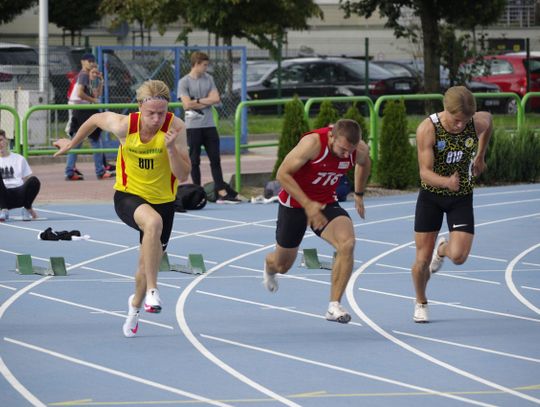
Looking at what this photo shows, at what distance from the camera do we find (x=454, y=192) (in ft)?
33.5

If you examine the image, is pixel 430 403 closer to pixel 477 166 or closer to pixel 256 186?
pixel 477 166

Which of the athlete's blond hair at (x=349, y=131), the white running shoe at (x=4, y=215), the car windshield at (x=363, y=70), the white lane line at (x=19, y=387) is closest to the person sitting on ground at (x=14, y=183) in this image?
the white running shoe at (x=4, y=215)

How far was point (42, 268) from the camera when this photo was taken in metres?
12.9

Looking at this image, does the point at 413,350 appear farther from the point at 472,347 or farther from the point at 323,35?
the point at 323,35

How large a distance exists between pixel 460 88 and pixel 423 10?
23959mm

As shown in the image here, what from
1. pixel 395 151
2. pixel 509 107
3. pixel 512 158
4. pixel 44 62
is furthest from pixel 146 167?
pixel 509 107

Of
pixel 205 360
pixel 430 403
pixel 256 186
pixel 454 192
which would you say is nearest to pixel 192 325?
pixel 205 360

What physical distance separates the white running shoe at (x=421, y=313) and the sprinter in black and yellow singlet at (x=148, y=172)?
1.98 metres

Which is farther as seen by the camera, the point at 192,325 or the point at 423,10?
the point at 423,10

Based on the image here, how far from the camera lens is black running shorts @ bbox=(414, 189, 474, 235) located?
403 inches

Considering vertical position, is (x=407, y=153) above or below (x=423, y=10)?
below

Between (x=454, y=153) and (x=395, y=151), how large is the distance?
34.0 feet

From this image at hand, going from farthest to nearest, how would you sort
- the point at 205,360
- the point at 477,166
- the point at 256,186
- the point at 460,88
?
the point at 256,186
the point at 477,166
the point at 460,88
the point at 205,360

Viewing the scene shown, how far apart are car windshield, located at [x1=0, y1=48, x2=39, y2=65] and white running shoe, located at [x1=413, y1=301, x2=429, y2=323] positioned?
20.9 metres
